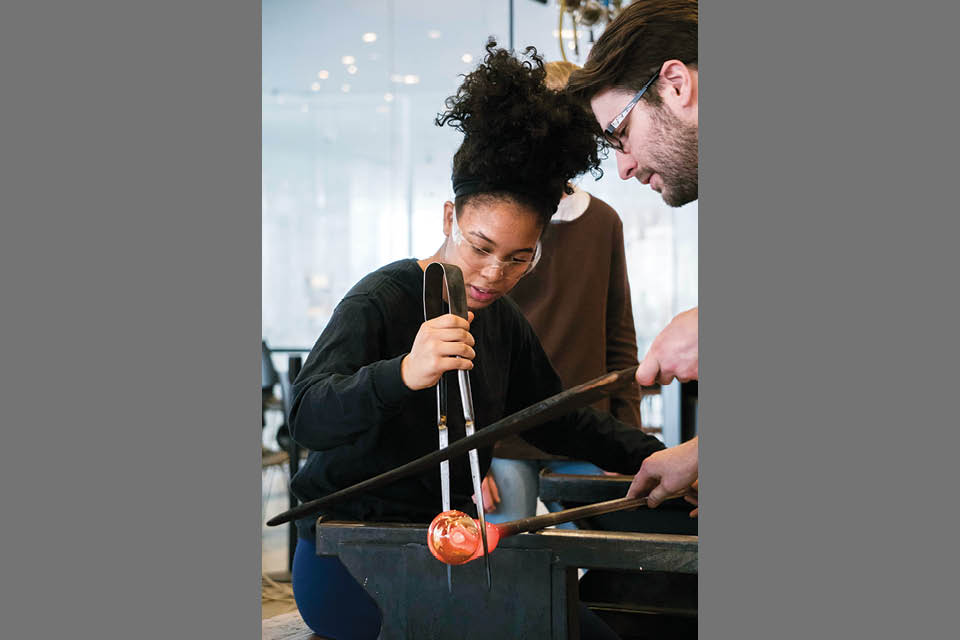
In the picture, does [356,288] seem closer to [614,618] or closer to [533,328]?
[533,328]

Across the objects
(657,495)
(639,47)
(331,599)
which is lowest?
(331,599)

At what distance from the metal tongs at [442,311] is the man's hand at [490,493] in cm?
5

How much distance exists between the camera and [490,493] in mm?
930

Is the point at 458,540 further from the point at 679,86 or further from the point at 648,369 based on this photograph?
the point at 679,86

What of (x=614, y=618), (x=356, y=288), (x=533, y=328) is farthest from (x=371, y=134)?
(x=614, y=618)

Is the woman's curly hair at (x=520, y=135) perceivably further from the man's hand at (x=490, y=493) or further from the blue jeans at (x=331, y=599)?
the blue jeans at (x=331, y=599)

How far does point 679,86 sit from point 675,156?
69mm

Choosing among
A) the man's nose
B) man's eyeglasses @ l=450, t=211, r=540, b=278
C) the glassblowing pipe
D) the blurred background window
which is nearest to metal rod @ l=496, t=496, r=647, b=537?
the glassblowing pipe

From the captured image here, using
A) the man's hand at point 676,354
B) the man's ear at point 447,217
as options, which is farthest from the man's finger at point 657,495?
the man's ear at point 447,217

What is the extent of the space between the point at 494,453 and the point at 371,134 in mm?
400

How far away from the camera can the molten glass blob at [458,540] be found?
76cm

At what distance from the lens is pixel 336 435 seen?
854 mm

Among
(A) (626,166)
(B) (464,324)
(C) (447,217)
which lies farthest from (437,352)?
(A) (626,166)

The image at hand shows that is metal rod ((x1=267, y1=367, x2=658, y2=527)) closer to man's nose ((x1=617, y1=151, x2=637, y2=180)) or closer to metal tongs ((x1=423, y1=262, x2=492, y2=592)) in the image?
metal tongs ((x1=423, y1=262, x2=492, y2=592))
